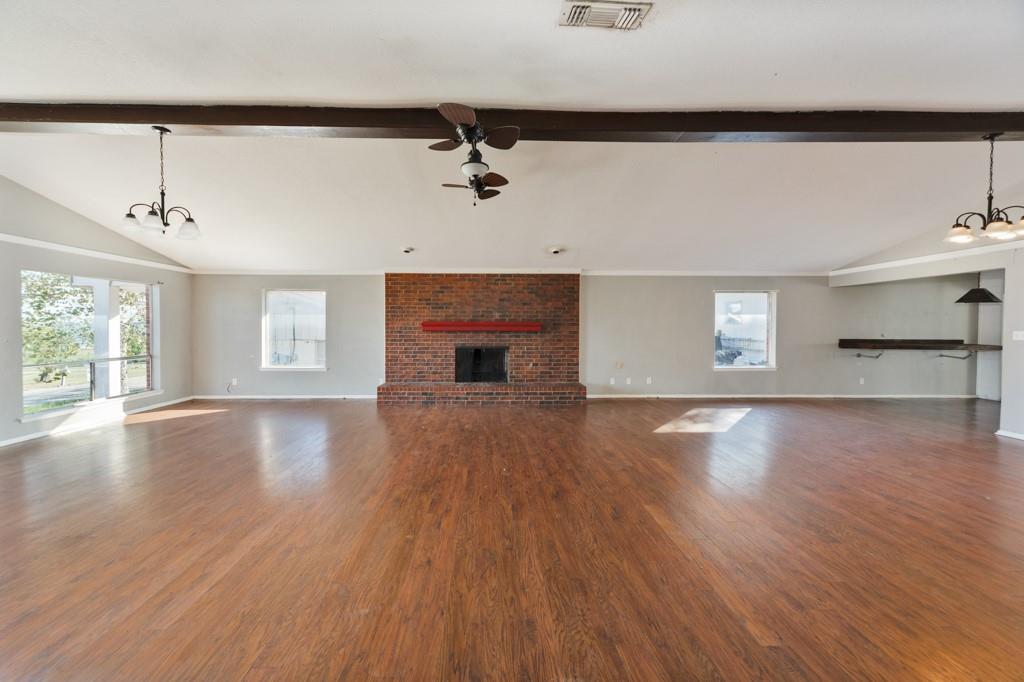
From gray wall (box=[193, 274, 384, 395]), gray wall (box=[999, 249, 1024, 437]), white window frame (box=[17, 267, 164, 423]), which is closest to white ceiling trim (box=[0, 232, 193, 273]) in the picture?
white window frame (box=[17, 267, 164, 423])

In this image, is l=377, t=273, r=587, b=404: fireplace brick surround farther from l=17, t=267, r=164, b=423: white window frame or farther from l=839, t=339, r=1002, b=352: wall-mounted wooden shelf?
l=839, t=339, r=1002, b=352: wall-mounted wooden shelf

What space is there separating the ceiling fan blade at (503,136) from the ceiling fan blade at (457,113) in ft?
0.53

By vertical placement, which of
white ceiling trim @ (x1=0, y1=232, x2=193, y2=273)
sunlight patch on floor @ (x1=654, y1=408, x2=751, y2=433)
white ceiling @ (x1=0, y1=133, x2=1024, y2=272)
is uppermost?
white ceiling @ (x1=0, y1=133, x2=1024, y2=272)

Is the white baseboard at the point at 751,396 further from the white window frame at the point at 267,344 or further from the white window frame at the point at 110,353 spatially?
the white window frame at the point at 110,353

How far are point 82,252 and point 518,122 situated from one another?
5.82m

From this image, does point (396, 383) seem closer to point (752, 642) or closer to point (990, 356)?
point (752, 642)

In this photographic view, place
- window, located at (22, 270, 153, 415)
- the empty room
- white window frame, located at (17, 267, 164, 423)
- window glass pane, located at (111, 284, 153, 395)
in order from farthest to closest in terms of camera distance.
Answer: window glass pane, located at (111, 284, 153, 395), window, located at (22, 270, 153, 415), white window frame, located at (17, 267, 164, 423), the empty room

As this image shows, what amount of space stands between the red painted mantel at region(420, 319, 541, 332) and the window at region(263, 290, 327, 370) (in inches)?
74.9

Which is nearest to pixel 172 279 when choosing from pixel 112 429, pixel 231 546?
pixel 112 429

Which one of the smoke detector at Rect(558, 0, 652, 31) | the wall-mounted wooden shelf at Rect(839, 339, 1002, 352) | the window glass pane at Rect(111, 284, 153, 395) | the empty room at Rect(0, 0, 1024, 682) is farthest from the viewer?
the wall-mounted wooden shelf at Rect(839, 339, 1002, 352)

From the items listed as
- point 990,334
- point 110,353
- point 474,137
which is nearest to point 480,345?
point 474,137

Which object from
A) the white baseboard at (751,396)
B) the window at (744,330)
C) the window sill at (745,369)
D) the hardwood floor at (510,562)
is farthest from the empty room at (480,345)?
the window sill at (745,369)

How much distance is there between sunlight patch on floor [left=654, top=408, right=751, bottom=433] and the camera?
5.07 meters

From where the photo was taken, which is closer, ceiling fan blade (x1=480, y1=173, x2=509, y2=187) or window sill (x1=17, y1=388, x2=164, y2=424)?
ceiling fan blade (x1=480, y1=173, x2=509, y2=187)
